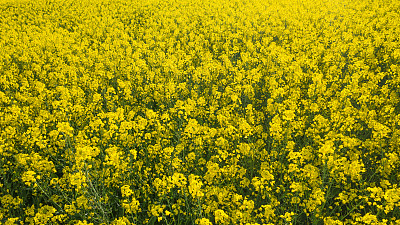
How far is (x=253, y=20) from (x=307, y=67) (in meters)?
7.72

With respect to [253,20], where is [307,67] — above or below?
below

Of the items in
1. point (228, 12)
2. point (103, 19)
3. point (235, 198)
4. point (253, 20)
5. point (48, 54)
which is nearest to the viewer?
point (235, 198)

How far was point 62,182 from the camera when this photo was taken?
443cm

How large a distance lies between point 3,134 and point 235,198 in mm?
4722

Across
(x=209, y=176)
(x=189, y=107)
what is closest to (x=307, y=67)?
(x=189, y=107)

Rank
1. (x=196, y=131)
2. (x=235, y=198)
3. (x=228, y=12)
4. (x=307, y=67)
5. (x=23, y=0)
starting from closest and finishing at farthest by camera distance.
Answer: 1. (x=235, y=198)
2. (x=196, y=131)
3. (x=307, y=67)
4. (x=228, y=12)
5. (x=23, y=0)

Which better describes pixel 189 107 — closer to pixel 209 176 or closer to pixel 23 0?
pixel 209 176

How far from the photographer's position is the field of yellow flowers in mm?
3951

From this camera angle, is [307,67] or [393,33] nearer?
[307,67]

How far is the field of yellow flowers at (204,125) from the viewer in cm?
395

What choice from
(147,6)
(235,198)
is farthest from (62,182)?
Answer: (147,6)

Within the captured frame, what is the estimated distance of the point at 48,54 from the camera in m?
10.3

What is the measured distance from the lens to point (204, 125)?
5742 mm

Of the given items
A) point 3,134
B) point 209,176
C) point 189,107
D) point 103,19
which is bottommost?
point 3,134
